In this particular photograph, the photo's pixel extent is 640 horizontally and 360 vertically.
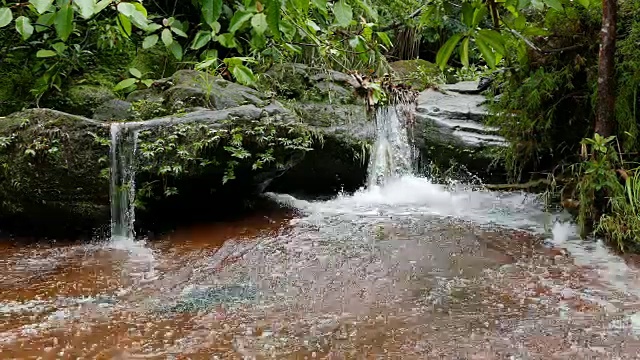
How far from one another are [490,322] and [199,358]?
138cm

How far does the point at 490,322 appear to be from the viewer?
2.72 meters

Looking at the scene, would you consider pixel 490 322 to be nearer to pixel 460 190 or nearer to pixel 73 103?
pixel 460 190

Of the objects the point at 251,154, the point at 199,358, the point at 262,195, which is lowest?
the point at 199,358

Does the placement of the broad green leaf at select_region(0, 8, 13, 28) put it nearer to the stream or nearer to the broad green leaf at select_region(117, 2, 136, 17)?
the broad green leaf at select_region(117, 2, 136, 17)

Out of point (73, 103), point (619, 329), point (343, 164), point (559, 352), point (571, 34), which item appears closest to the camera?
point (559, 352)

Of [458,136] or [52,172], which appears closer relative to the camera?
[52,172]

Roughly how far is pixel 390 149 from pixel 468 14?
516cm

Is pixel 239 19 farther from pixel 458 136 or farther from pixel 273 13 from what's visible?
pixel 458 136

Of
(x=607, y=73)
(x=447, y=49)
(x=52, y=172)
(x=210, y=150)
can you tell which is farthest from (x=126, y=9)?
(x=607, y=73)

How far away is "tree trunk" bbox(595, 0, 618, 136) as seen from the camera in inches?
146

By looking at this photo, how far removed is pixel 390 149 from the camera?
6.61m

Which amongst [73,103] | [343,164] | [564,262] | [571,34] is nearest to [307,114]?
[343,164]

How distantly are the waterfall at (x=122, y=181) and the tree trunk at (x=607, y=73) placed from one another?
Result: 11.6 ft

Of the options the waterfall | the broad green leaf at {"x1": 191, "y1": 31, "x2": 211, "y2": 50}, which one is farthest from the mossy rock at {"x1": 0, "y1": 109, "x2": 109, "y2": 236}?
the broad green leaf at {"x1": 191, "y1": 31, "x2": 211, "y2": 50}
